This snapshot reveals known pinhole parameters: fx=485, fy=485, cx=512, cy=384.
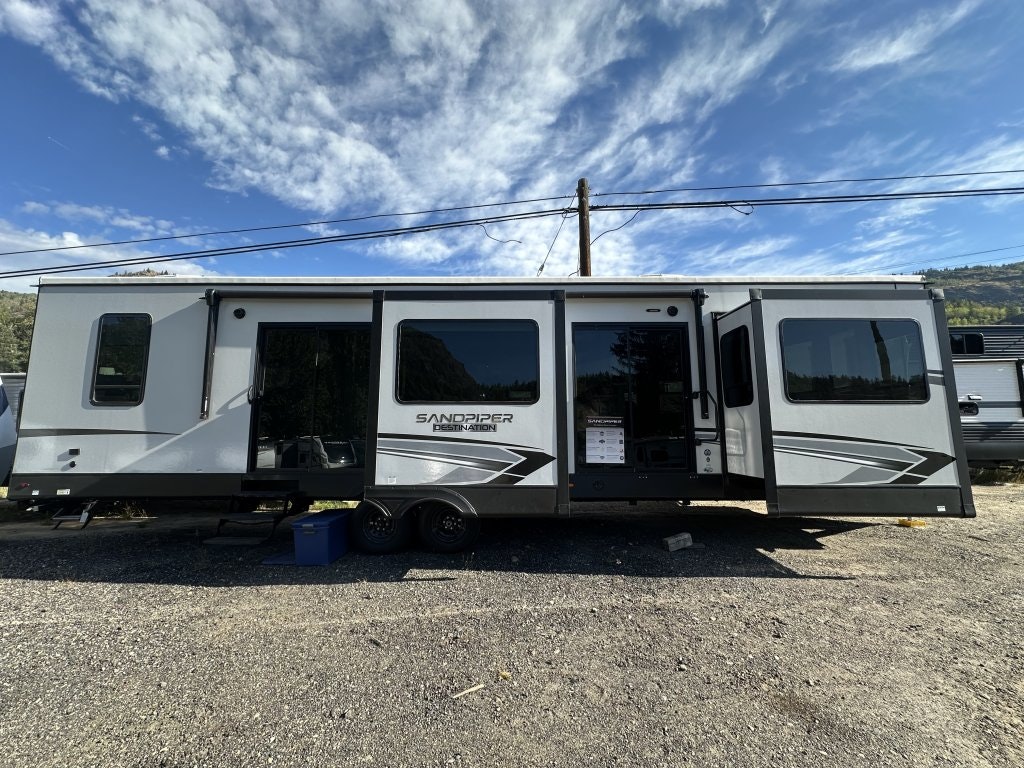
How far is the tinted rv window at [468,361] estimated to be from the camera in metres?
Answer: 4.72

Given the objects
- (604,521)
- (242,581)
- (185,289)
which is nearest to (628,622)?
(604,521)

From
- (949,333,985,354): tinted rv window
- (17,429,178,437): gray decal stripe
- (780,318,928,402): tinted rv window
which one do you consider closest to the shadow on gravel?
(17,429,178,437): gray decal stripe

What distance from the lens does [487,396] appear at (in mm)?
4723

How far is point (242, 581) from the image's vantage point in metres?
4.40

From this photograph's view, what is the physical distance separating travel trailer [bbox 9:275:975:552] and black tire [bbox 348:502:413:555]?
0.02 metres

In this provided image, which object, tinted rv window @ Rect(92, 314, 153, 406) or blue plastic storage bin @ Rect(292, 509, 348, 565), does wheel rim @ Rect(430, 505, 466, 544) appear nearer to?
blue plastic storage bin @ Rect(292, 509, 348, 565)

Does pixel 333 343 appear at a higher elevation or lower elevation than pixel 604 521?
higher

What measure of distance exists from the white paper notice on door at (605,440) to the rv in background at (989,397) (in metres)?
6.68

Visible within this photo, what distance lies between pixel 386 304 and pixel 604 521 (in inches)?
150

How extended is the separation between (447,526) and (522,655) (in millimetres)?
2041

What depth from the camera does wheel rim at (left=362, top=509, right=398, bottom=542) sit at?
4957 millimetres

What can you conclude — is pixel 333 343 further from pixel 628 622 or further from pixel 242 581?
pixel 628 622

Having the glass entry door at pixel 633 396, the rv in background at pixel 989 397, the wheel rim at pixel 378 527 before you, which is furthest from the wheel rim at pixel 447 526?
the rv in background at pixel 989 397

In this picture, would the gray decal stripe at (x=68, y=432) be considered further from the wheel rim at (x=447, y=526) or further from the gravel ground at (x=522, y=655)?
the wheel rim at (x=447, y=526)
